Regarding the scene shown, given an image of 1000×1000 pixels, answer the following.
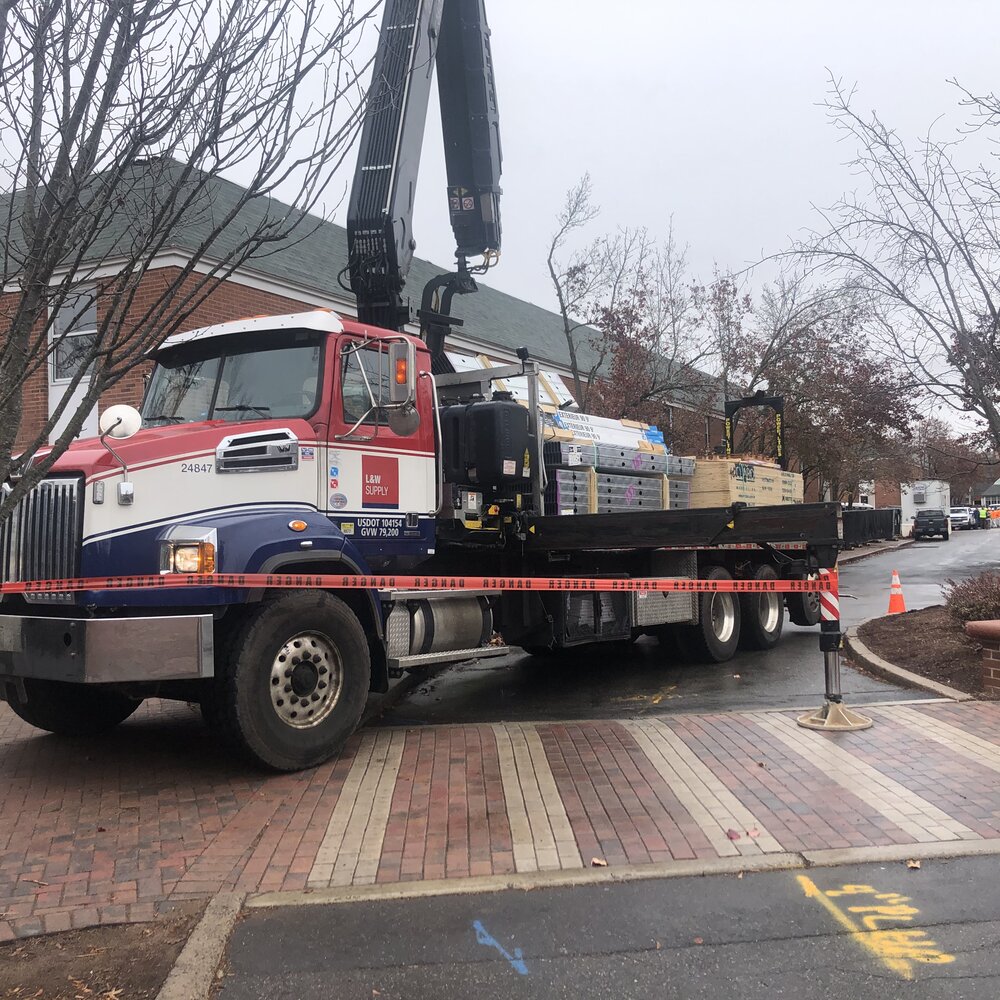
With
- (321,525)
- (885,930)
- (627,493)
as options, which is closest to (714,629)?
(627,493)

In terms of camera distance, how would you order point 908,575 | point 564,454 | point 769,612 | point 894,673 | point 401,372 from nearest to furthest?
point 401,372, point 564,454, point 894,673, point 769,612, point 908,575

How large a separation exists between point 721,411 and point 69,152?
76.4 feet

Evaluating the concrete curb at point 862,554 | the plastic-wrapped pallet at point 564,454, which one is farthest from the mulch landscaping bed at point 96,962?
the concrete curb at point 862,554

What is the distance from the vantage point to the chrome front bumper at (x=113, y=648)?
5.17 meters

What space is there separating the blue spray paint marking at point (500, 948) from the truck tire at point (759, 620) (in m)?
7.73

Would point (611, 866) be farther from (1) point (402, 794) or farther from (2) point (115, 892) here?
(2) point (115, 892)

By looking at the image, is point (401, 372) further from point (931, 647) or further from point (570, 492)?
point (931, 647)

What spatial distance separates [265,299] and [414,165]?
739 cm

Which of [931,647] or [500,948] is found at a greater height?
[931,647]

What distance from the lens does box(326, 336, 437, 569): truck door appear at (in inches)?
254

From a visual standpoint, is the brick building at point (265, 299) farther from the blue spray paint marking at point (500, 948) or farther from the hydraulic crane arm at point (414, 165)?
the blue spray paint marking at point (500, 948)

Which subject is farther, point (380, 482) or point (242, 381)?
point (380, 482)

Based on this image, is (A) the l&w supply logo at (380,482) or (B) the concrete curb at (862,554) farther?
(B) the concrete curb at (862,554)

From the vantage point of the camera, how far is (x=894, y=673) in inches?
329
